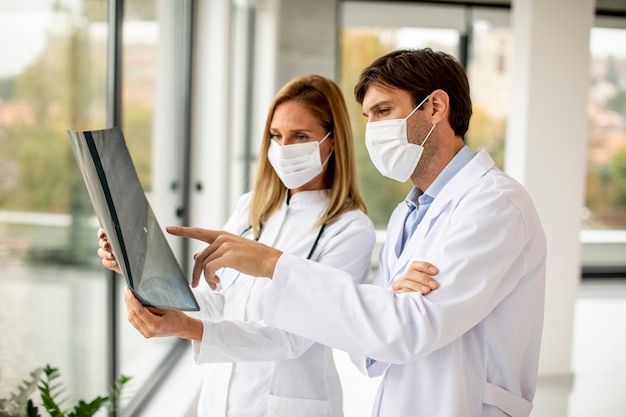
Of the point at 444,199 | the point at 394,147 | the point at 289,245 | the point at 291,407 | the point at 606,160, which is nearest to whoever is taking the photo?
the point at 444,199

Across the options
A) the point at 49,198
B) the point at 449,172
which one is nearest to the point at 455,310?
the point at 449,172

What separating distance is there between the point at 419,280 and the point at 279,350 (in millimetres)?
417

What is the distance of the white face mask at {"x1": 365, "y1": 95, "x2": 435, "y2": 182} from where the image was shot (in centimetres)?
138

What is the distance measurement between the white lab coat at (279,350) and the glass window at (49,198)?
0.51 metres

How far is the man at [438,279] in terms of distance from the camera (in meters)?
1.15

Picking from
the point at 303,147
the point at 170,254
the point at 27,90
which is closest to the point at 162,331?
the point at 170,254

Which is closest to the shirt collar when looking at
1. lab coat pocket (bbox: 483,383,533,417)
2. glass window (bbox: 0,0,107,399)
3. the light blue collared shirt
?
the light blue collared shirt

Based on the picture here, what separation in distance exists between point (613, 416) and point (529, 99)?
182 centimetres

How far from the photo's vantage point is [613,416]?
3564 millimetres

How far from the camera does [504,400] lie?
4.04 feet

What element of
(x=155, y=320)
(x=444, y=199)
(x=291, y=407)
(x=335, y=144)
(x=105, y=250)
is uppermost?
(x=335, y=144)

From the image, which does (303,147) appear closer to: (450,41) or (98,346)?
(98,346)

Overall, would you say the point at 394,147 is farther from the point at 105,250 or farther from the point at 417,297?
the point at 105,250

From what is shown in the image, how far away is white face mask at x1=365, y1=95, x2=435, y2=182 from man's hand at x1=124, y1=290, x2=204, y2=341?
1.75ft
